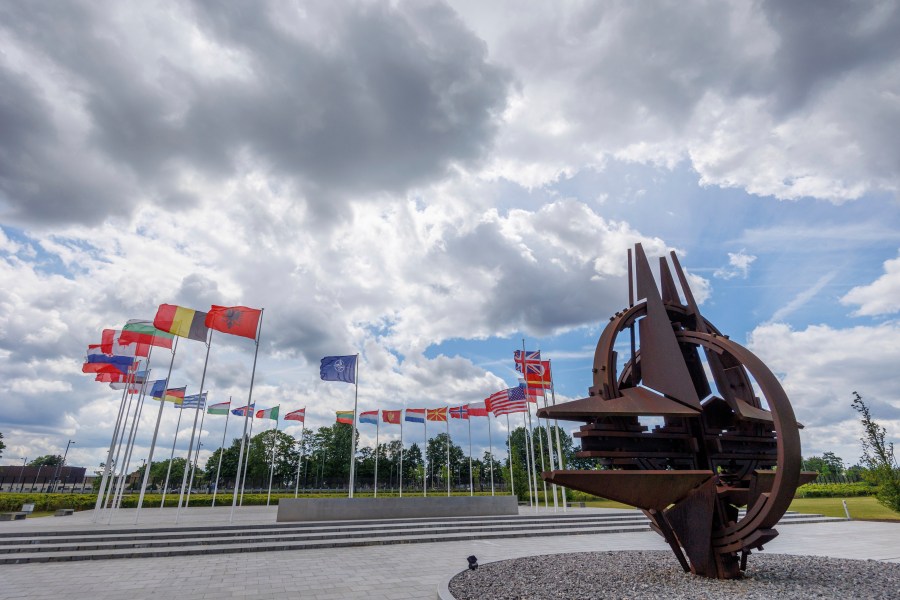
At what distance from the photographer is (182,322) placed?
65.0ft

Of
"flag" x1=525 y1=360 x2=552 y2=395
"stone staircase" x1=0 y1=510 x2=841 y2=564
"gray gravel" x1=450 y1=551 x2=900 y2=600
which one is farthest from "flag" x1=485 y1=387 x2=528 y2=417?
"gray gravel" x1=450 y1=551 x2=900 y2=600

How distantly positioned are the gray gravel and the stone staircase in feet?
24.0

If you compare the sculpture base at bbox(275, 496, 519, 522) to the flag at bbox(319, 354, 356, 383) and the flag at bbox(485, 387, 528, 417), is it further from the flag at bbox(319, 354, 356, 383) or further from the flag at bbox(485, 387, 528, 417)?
the flag at bbox(319, 354, 356, 383)

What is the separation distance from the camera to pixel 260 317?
2050 cm

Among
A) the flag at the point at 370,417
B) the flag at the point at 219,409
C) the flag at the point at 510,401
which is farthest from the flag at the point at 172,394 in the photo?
the flag at the point at 510,401

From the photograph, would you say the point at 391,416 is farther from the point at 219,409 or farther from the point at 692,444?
the point at 692,444

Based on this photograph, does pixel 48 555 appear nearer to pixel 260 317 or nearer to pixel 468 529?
pixel 260 317

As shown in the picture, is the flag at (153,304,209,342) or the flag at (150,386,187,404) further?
the flag at (150,386,187,404)

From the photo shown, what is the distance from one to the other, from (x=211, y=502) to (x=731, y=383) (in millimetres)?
40064

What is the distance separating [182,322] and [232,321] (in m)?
2.16

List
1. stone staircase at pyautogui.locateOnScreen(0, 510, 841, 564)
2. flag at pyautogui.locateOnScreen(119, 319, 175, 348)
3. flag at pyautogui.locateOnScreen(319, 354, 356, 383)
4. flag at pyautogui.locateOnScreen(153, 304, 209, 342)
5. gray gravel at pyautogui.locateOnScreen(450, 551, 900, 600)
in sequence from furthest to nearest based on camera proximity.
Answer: flag at pyautogui.locateOnScreen(319, 354, 356, 383) < flag at pyautogui.locateOnScreen(119, 319, 175, 348) < flag at pyautogui.locateOnScreen(153, 304, 209, 342) < stone staircase at pyautogui.locateOnScreen(0, 510, 841, 564) < gray gravel at pyautogui.locateOnScreen(450, 551, 900, 600)

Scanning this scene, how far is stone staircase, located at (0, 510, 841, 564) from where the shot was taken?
41.7 ft

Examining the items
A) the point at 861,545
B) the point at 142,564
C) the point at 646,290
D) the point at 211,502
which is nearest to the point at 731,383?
the point at 646,290

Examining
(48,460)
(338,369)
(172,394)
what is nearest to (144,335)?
(172,394)
